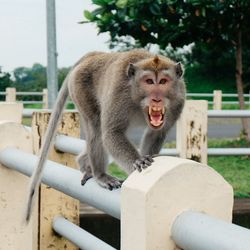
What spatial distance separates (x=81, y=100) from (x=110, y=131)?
317mm

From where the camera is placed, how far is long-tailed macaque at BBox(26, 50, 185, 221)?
235 cm

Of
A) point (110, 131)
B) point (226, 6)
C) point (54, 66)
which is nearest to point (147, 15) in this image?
point (226, 6)

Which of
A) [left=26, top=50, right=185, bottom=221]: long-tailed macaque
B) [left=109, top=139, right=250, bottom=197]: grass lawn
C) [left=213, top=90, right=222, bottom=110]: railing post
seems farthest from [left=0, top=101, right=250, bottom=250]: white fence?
[left=213, top=90, right=222, bottom=110]: railing post

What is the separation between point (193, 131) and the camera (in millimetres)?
3760

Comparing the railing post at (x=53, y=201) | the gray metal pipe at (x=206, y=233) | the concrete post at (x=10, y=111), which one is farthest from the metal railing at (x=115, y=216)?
the concrete post at (x=10, y=111)

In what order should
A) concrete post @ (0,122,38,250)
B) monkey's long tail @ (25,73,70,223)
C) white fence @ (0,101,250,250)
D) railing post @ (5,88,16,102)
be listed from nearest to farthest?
white fence @ (0,101,250,250) → monkey's long tail @ (25,73,70,223) → concrete post @ (0,122,38,250) → railing post @ (5,88,16,102)

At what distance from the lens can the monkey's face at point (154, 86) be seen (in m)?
2.34

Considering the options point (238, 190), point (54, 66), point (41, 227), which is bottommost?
point (238, 190)

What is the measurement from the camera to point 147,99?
2.40 meters

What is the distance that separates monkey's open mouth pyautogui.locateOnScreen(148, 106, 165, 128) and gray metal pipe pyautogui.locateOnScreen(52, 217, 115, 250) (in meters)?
0.44

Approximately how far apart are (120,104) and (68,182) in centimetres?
70

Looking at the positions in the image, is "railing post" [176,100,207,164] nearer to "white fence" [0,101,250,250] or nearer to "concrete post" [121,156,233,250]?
"white fence" [0,101,250,250]

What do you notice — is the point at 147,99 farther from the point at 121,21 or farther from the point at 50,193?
the point at 121,21

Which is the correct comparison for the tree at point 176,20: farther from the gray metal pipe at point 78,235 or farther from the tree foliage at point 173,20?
the gray metal pipe at point 78,235
